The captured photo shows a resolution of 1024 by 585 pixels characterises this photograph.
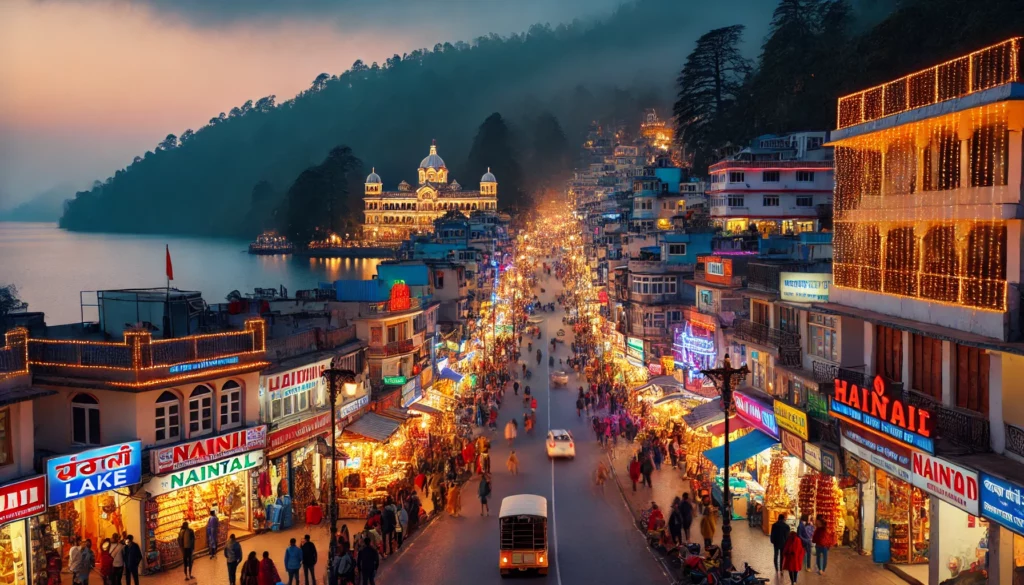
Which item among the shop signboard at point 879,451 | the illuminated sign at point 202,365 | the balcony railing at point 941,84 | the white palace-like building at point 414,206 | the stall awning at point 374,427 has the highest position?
the white palace-like building at point 414,206

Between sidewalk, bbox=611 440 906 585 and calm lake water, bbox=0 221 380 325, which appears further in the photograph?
calm lake water, bbox=0 221 380 325

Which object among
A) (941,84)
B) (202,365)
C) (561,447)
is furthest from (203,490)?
(941,84)

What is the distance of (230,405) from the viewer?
2202cm

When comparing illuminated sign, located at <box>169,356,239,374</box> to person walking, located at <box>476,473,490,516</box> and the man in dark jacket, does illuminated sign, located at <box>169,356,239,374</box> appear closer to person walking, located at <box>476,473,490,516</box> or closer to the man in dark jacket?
person walking, located at <box>476,473,490,516</box>

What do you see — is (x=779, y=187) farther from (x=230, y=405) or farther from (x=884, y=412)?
(x=230, y=405)

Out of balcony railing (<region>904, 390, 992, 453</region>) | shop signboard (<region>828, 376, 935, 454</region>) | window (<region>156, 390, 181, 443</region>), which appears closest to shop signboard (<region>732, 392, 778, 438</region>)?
shop signboard (<region>828, 376, 935, 454</region>)

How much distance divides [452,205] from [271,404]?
174611mm

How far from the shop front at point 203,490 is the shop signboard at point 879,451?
13.8m

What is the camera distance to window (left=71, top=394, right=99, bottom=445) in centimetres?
1984

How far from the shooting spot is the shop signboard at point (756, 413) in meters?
23.2

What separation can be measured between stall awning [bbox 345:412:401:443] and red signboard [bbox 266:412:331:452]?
110 cm

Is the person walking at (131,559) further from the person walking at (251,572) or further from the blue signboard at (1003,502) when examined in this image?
the blue signboard at (1003,502)

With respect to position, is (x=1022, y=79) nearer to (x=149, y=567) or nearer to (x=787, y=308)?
(x=787, y=308)

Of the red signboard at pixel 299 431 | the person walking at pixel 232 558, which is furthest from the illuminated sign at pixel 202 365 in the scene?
the person walking at pixel 232 558
